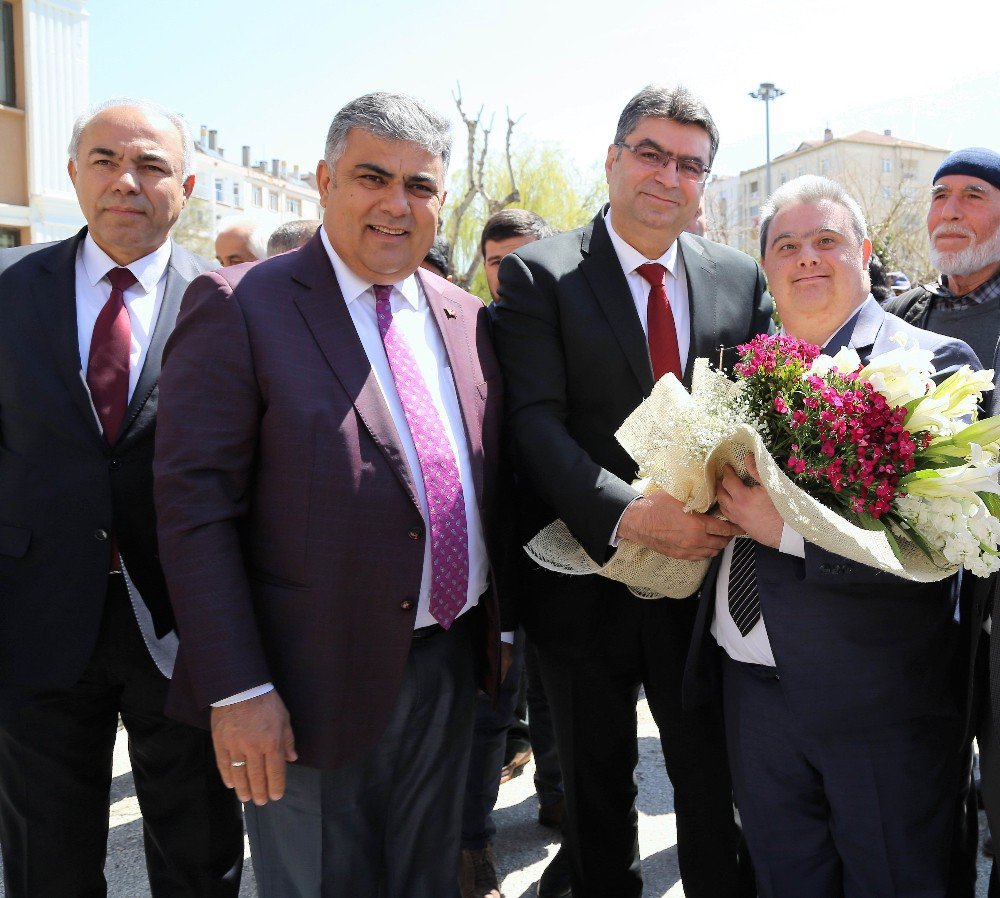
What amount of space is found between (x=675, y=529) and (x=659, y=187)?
1.12 meters

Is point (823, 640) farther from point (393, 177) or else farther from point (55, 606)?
point (55, 606)


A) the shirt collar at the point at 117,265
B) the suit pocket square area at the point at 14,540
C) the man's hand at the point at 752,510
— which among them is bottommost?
the suit pocket square area at the point at 14,540

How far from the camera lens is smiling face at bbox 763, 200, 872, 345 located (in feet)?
8.11

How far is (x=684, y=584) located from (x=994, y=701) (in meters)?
0.81

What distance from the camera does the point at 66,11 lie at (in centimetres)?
1266

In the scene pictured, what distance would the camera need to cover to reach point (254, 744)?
1.99 meters

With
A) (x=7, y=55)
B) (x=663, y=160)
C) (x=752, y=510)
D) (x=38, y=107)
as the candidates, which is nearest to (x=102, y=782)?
(x=752, y=510)

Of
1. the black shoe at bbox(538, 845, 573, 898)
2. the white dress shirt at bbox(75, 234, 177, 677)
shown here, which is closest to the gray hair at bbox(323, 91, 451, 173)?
the white dress shirt at bbox(75, 234, 177, 677)

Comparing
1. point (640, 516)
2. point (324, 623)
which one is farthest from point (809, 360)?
point (324, 623)

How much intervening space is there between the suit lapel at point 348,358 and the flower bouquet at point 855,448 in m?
0.65

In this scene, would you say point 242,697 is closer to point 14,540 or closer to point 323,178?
point 14,540

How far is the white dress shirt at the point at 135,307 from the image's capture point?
2.53 meters

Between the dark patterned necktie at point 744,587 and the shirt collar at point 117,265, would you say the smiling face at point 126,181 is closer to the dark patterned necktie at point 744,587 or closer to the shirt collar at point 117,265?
the shirt collar at point 117,265

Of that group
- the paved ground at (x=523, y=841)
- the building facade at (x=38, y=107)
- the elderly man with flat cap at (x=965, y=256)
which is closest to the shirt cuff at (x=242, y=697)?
the paved ground at (x=523, y=841)
